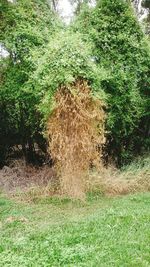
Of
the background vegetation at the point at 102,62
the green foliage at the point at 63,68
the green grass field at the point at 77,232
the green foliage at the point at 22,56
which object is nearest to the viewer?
the green grass field at the point at 77,232

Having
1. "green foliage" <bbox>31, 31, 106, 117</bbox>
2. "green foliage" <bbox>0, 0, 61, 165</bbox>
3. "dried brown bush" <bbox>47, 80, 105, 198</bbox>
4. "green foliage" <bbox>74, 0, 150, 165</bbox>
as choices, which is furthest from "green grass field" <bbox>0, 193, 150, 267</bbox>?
"green foliage" <bbox>0, 0, 61, 165</bbox>

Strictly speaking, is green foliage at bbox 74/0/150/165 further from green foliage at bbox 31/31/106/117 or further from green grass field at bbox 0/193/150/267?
green grass field at bbox 0/193/150/267

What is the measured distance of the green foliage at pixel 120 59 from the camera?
1888cm

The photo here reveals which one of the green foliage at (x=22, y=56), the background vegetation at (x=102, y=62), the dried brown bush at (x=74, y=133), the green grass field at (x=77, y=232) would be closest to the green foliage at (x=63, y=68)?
the dried brown bush at (x=74, y=133)

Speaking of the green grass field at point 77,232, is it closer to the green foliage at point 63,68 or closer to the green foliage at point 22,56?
the green foliage at point 63,68

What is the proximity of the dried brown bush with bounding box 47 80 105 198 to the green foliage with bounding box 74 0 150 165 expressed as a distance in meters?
3.09

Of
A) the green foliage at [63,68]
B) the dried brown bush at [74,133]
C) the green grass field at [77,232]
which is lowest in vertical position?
the green grass field at [77,232]

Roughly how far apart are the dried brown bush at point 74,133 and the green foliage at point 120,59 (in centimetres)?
309

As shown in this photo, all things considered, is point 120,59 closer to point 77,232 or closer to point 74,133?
point 74,133

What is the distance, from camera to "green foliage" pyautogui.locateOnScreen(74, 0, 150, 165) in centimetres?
1888

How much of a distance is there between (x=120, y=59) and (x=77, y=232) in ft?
31.9

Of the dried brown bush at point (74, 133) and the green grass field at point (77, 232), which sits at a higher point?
the dried brown bush at point (74, 133)

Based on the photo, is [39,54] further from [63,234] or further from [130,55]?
[63,234]

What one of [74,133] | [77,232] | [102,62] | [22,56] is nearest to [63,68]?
[74,133]
